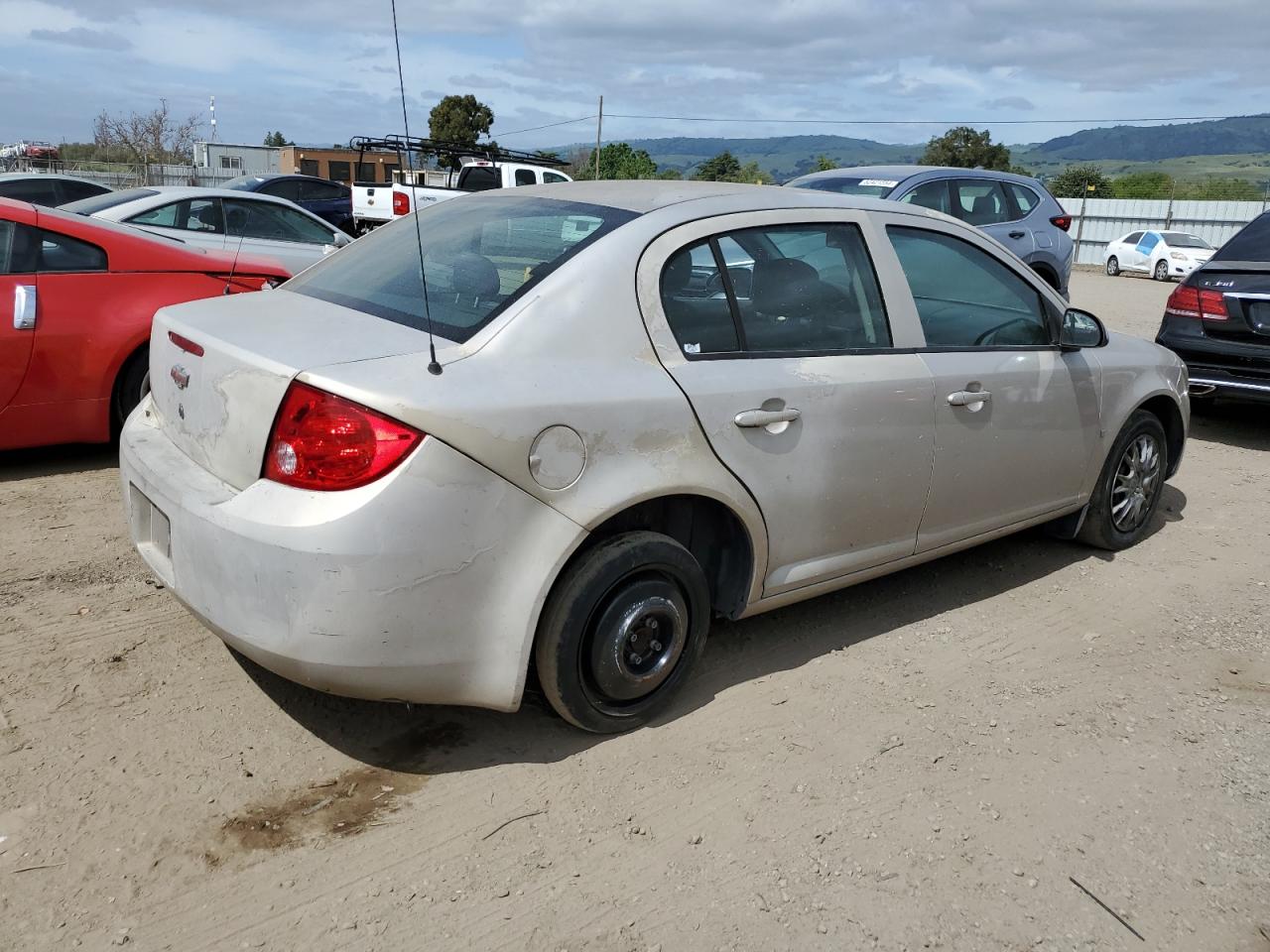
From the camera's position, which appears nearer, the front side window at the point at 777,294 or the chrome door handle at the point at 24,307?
the front side window at the point at 777,294

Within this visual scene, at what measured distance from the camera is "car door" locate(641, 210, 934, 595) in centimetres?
324

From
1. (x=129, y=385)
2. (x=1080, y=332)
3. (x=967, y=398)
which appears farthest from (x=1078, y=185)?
(x=129, y=385)

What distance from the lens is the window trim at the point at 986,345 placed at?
3.88 metres

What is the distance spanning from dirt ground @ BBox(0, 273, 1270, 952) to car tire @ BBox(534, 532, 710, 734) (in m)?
0.14

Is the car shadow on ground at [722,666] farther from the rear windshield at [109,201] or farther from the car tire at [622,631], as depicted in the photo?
the rear windshield at [109,201]

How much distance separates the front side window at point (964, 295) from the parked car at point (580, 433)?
13 millimetres

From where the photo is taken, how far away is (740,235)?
3475mm

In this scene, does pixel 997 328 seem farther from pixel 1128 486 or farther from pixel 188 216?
pixel 188 216

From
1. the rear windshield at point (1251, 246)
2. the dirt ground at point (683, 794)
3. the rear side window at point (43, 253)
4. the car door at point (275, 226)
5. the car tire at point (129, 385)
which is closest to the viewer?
the dirt ground at point (683, 794)

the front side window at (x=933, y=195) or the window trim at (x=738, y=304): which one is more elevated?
the front side window at (x=933, y=195)

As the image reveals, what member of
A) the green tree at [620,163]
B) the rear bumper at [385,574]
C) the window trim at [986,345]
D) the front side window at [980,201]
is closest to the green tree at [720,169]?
the green tree at [620,163]

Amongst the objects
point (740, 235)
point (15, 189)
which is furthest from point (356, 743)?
point (15, 189)

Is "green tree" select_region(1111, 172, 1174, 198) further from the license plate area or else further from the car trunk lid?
the license plate area

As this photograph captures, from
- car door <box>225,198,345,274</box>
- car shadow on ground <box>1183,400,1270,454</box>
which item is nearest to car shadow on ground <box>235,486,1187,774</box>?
car shadow on ground <box>1183,400,1270,454</box>
